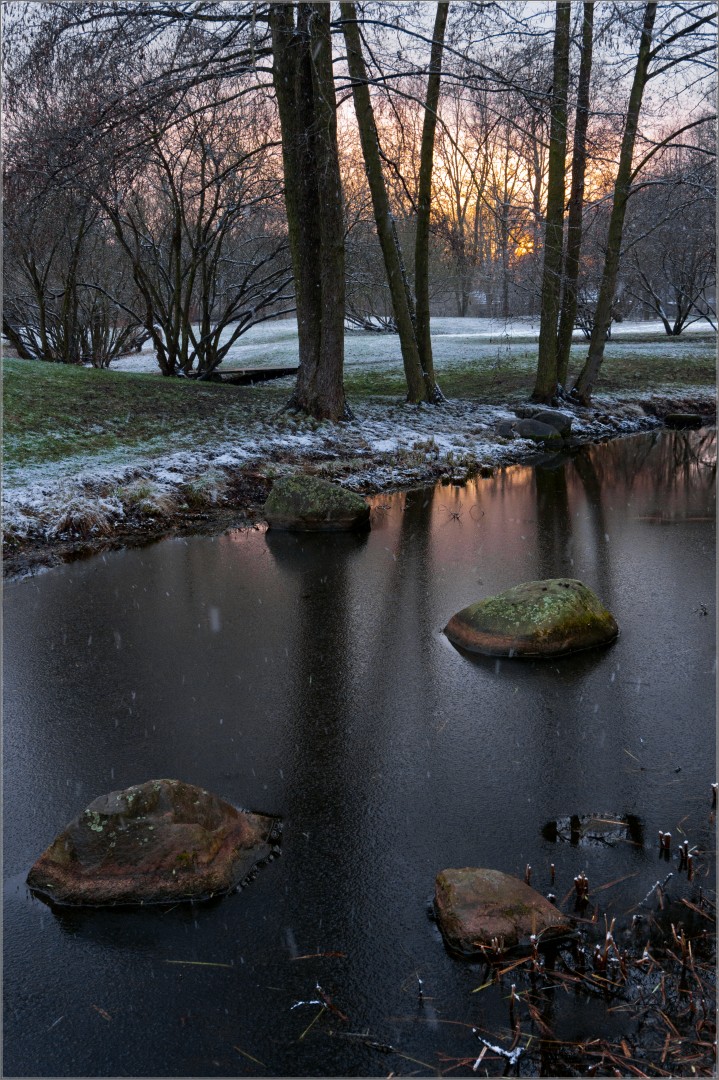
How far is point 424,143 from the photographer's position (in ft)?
62.3

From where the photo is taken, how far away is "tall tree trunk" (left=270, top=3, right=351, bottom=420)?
14.8 m

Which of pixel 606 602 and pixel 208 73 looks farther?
pixel 208 73

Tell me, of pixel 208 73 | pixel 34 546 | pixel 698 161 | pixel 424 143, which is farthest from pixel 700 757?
pixel 698 161

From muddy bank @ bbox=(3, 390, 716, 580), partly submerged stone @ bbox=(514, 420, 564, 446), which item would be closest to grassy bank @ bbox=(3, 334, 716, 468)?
muddy bank @ bbox=(3, 390, 716, 580)

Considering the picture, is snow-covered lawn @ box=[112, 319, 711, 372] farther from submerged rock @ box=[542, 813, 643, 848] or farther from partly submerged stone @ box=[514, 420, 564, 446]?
submerged rock @ box=[542, 813, 643, 848]

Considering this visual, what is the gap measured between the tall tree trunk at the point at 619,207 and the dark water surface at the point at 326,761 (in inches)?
415

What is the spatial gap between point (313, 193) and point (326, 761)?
556 inches

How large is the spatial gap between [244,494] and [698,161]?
1551cm

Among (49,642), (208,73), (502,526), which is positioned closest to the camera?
(49,642)

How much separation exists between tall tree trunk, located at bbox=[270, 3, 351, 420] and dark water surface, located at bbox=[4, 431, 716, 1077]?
6.79m

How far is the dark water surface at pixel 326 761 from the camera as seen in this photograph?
3561mm

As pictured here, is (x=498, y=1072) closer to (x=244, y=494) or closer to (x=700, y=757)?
(x=700, y=757)

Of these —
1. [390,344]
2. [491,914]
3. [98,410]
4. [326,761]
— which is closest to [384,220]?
[98,410]

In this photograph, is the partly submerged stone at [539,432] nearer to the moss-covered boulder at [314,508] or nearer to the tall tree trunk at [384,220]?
the tall tree trunk at [384,220]
